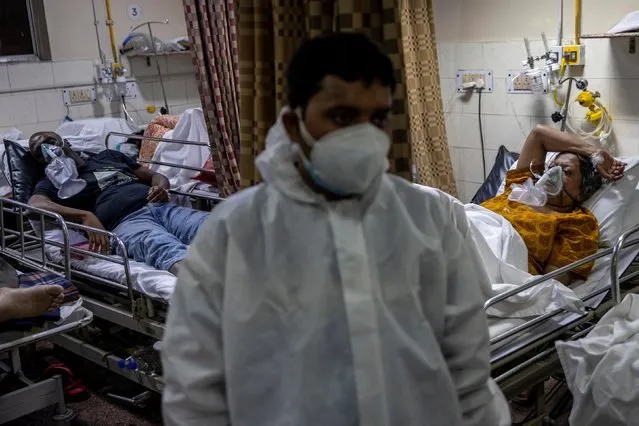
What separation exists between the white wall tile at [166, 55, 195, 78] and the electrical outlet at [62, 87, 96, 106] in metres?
0.77

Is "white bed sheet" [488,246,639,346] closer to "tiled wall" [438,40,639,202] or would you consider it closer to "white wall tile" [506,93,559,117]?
"tiled wall" [438,40,639,202]

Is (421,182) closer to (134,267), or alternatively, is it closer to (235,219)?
(134,267)

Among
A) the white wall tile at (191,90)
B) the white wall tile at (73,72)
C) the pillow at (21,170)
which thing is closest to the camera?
the pillow at (21,170)

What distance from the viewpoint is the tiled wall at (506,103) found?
13.3ft

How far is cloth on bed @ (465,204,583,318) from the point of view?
2811 mm

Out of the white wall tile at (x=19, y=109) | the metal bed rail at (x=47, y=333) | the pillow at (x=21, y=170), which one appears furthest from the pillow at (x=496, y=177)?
the white wall tile at (x=19, y=109)

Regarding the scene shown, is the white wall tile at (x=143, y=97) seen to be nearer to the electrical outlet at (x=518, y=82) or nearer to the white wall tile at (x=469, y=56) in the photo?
the white wall tile at (x=469, y=56)

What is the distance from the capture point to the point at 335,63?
1253 millimetres

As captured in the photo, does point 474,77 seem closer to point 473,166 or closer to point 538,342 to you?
point 473,166

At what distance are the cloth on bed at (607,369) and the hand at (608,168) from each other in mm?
1037

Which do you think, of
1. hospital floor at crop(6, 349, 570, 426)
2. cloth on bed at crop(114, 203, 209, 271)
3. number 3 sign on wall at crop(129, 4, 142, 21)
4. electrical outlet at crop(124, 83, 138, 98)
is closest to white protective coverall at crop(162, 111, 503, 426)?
hospital floor at crop(6, 349, 570, 426)

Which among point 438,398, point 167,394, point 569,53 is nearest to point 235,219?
point 167,394

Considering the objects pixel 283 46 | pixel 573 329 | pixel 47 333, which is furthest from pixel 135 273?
pixel 573 329

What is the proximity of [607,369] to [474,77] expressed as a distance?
8.90 ft
